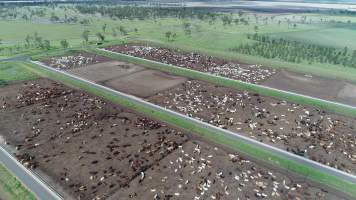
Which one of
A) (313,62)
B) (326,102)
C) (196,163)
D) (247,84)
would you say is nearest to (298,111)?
(326,102)

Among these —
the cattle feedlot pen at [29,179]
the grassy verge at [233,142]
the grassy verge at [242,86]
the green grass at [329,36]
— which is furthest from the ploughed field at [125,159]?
the green grass at [329,36]

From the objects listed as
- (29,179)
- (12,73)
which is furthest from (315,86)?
(12,73)

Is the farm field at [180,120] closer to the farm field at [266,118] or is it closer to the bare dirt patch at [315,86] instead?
the farm field at [266,118]

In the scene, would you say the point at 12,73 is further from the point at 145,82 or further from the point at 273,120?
the point at 273,120

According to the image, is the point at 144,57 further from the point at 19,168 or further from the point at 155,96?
the point at 19,168

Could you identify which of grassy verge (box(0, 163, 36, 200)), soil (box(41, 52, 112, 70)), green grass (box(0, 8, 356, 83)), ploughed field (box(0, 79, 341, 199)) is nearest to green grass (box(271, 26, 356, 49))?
green grass (box(0, 8, 356, 83))

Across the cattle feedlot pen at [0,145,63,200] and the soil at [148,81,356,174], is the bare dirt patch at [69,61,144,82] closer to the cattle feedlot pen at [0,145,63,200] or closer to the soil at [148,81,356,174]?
the soil at [148,81,356,174]
